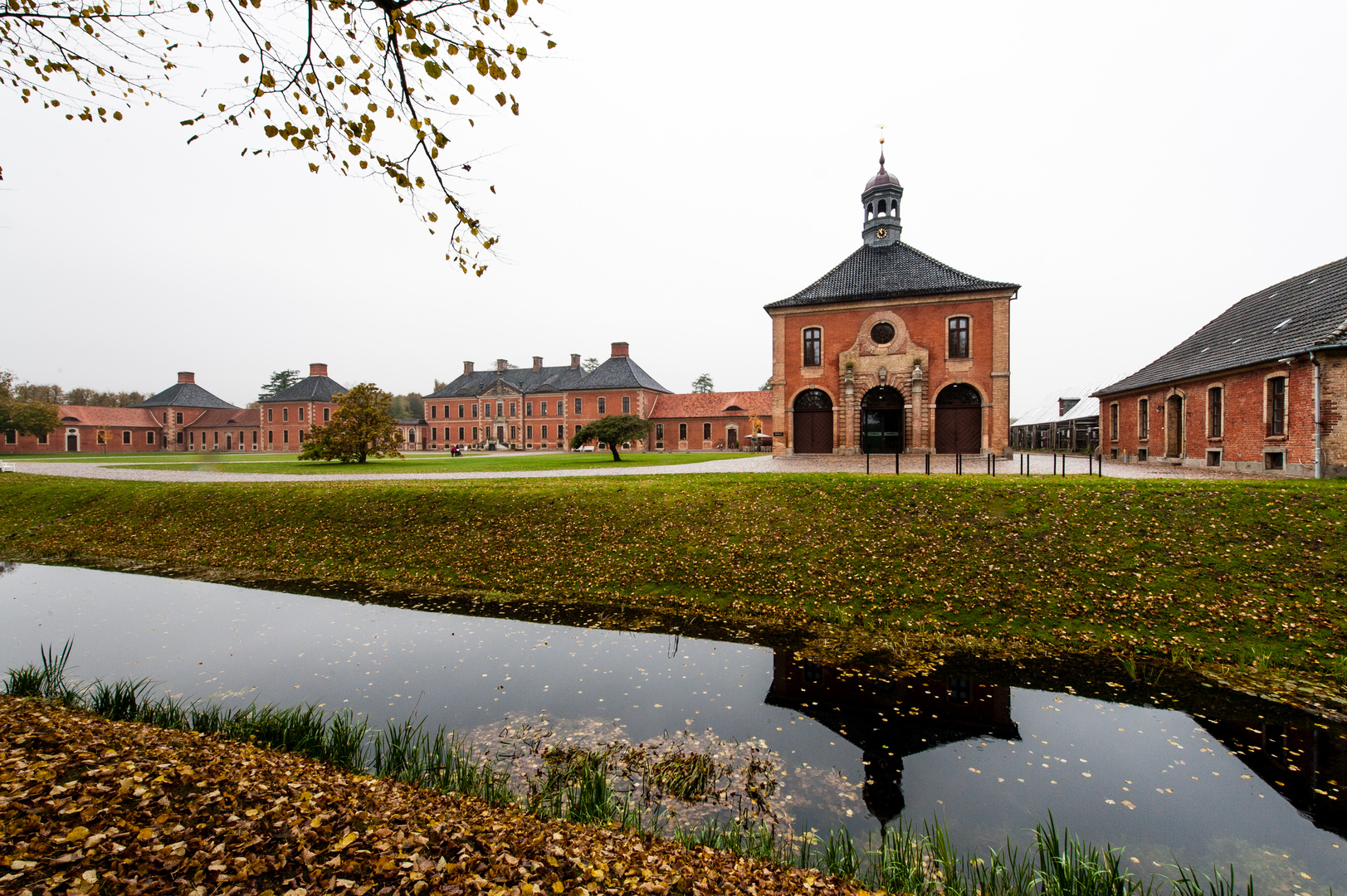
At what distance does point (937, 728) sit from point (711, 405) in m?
49.7

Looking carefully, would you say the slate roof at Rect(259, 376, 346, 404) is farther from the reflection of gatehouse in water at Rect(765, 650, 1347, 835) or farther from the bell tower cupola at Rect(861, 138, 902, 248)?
the reflection of gatehouse in water at Rect(765, 650, 1347, 835)

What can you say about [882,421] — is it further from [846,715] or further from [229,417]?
[229,417]

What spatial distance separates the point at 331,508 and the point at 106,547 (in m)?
4.57

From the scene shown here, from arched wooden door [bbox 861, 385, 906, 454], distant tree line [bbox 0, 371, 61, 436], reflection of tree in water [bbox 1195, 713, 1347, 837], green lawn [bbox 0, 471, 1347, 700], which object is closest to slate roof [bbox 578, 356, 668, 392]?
arched wooden door [bbox 861, 385, 906, 454]

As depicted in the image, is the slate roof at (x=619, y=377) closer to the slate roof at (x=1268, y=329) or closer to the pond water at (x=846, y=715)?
the slate roof at (x=1268, y=329)

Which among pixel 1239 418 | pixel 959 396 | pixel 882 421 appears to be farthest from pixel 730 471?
pixel 1239 418

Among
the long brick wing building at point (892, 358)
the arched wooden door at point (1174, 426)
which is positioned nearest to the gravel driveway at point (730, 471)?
the arched wooden door at point (1174, 426)

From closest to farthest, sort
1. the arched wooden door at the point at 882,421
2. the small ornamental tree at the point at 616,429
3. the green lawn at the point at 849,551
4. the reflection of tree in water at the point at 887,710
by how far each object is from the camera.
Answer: the reflection of tree in water at the point at 887,710 < the green lawn at the point at 849,551 < the small ornamental tree at the point at 616,429 < the arched wooden door at the point at 882,421

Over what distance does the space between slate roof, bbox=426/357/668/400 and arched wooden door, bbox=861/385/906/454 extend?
3083 centimetres

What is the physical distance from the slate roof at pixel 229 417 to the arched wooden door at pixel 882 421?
2755 inches

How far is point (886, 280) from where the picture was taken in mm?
27484

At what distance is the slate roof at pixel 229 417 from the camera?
68875 mm

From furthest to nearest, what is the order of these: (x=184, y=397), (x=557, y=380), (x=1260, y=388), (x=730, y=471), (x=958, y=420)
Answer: (x=184, y=397) → (x=557, y=380) → (x=958, y=420) → (x=730, y=471) → (x=1260, y=388)

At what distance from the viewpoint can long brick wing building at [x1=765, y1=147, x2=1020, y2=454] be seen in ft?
84.4
